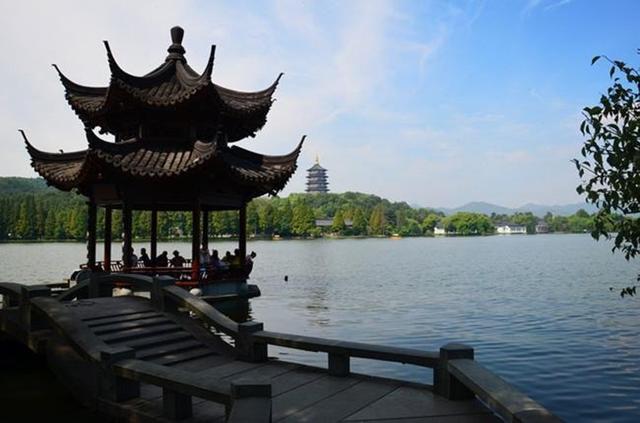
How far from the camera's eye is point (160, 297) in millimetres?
12594

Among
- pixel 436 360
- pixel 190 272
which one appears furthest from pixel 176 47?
pixel 436 360

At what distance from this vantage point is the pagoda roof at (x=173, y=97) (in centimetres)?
1791

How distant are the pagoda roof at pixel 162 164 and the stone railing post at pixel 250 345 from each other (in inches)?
296

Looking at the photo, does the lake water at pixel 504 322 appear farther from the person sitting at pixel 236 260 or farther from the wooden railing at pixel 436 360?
the wooden railing at pixel 436 360

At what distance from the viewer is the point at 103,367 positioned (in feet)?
28.2

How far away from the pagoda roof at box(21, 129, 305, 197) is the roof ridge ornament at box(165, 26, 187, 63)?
402 cm

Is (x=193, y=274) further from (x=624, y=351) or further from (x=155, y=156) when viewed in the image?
(x=624, y=351)

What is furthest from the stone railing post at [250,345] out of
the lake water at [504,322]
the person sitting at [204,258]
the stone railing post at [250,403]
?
the person sitting at [204,258]

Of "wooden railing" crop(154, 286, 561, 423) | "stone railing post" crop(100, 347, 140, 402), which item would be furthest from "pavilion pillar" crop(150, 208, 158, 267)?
"stone railing post" crop(100, 347, 140, 402)

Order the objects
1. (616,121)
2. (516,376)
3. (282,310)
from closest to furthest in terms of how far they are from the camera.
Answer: (616,121)
(516,376)
(282,310)

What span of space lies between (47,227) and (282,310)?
→ 10079 centimetres

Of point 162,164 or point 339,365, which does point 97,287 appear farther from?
point 339,365

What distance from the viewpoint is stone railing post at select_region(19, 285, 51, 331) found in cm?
1071

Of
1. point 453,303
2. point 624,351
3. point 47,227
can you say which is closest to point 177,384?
point 624,351
